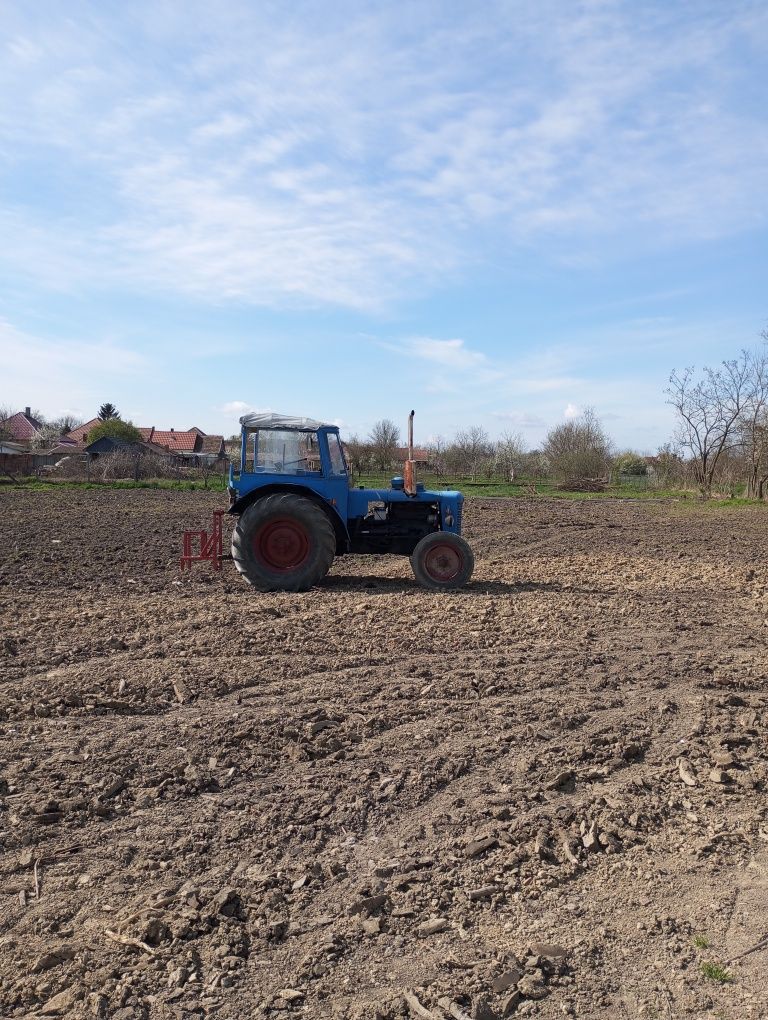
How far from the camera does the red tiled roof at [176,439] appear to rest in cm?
6306

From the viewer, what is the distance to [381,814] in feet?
13.2

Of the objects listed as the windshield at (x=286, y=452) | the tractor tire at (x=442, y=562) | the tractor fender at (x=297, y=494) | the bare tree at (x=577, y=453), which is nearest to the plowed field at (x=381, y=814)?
the tractor tire at (x=442, y=562)

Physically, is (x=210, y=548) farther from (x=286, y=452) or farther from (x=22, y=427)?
(x=22, y=427)

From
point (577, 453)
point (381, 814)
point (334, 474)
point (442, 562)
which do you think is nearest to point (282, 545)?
point (334, 474)

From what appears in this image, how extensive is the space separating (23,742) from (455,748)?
7.97 ft

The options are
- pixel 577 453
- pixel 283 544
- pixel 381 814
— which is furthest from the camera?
pixel 577 453

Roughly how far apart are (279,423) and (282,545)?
1.39m

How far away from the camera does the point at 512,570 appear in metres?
11.9

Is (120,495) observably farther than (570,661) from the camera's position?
Yes

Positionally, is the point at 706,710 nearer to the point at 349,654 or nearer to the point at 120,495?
the point at 349,654

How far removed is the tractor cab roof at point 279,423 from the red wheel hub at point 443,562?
1893mm

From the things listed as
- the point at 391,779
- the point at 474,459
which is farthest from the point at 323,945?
the point at 474,459

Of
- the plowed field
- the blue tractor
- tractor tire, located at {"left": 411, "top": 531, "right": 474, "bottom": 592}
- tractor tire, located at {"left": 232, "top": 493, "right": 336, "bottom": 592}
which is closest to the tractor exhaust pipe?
the blue tractor

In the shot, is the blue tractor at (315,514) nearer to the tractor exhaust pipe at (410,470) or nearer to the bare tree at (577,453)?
the tractor exhaust pipe at (410,470)
